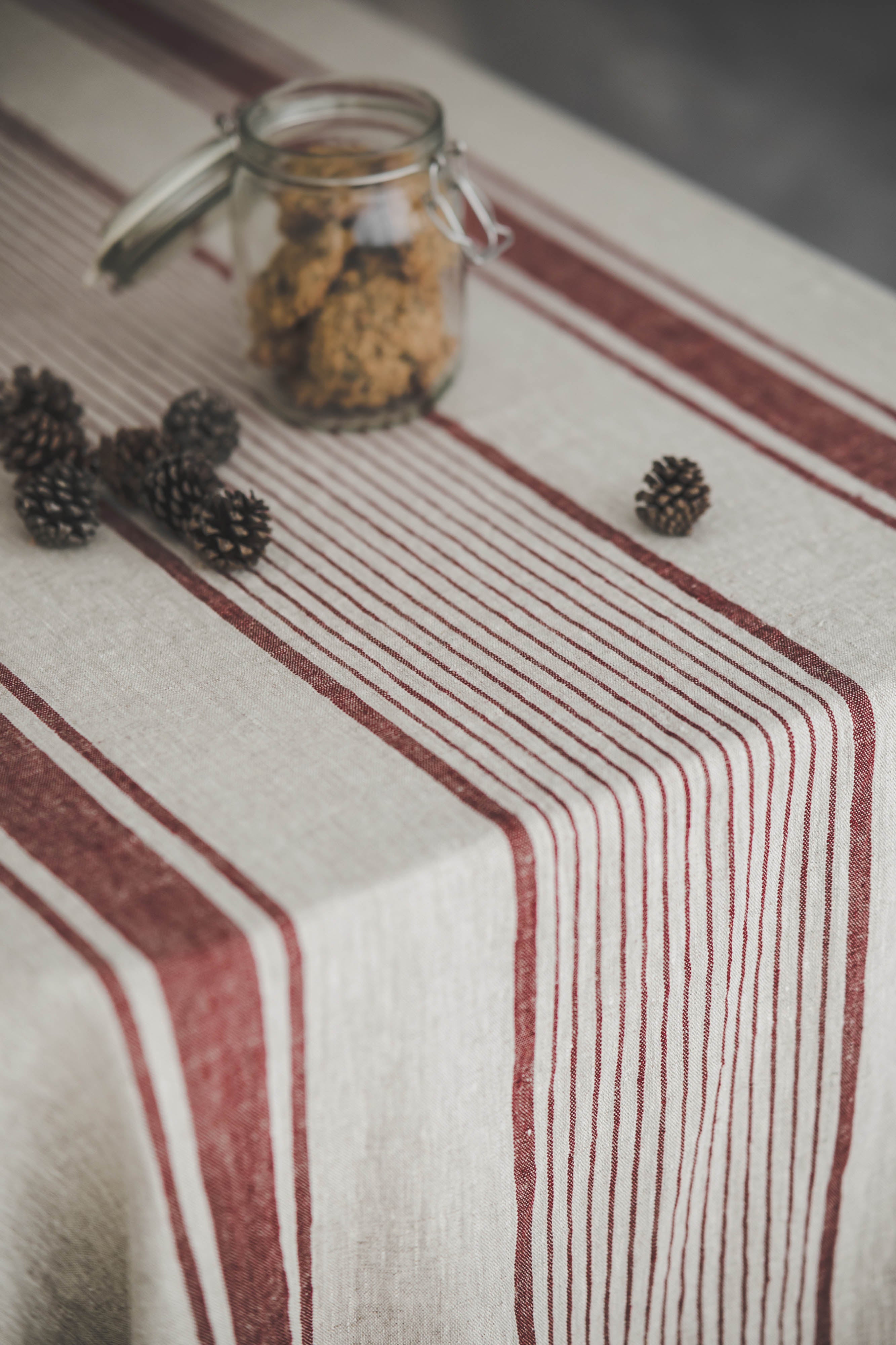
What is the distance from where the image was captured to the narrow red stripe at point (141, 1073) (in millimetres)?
443

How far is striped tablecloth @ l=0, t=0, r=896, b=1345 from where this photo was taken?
0.48 meters

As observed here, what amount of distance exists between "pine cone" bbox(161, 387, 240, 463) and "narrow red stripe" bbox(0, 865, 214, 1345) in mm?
295

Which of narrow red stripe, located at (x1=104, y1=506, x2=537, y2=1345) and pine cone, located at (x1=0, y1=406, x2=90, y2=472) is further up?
pine cone, located at (x1=0, y1=406, x2=90, y2=472)

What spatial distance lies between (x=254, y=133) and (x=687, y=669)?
1.23 ft

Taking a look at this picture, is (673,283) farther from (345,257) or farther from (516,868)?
(516,868)

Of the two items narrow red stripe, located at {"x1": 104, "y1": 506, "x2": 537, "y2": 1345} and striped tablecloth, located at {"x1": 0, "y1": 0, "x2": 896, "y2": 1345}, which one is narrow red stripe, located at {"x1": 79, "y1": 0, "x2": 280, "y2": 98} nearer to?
striped tablecloth, located at {"x1": 0, "y1": 0, "x2": 896, "y2": 1345}

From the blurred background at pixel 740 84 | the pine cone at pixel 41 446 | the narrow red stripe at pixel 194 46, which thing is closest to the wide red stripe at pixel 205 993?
the pine cone at pixel 41 446

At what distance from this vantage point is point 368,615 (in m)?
0.62

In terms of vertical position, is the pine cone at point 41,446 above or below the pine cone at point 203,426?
below

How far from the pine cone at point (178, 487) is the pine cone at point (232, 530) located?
0.01m

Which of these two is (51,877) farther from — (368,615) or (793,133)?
(793,133)

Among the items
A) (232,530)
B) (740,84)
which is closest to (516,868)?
(232,530)

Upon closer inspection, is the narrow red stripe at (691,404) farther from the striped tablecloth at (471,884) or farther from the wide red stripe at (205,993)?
the wide red stripe at (205,993)

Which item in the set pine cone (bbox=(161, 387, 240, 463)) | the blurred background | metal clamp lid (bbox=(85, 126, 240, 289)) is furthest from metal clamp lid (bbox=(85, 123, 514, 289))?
the blurred background
